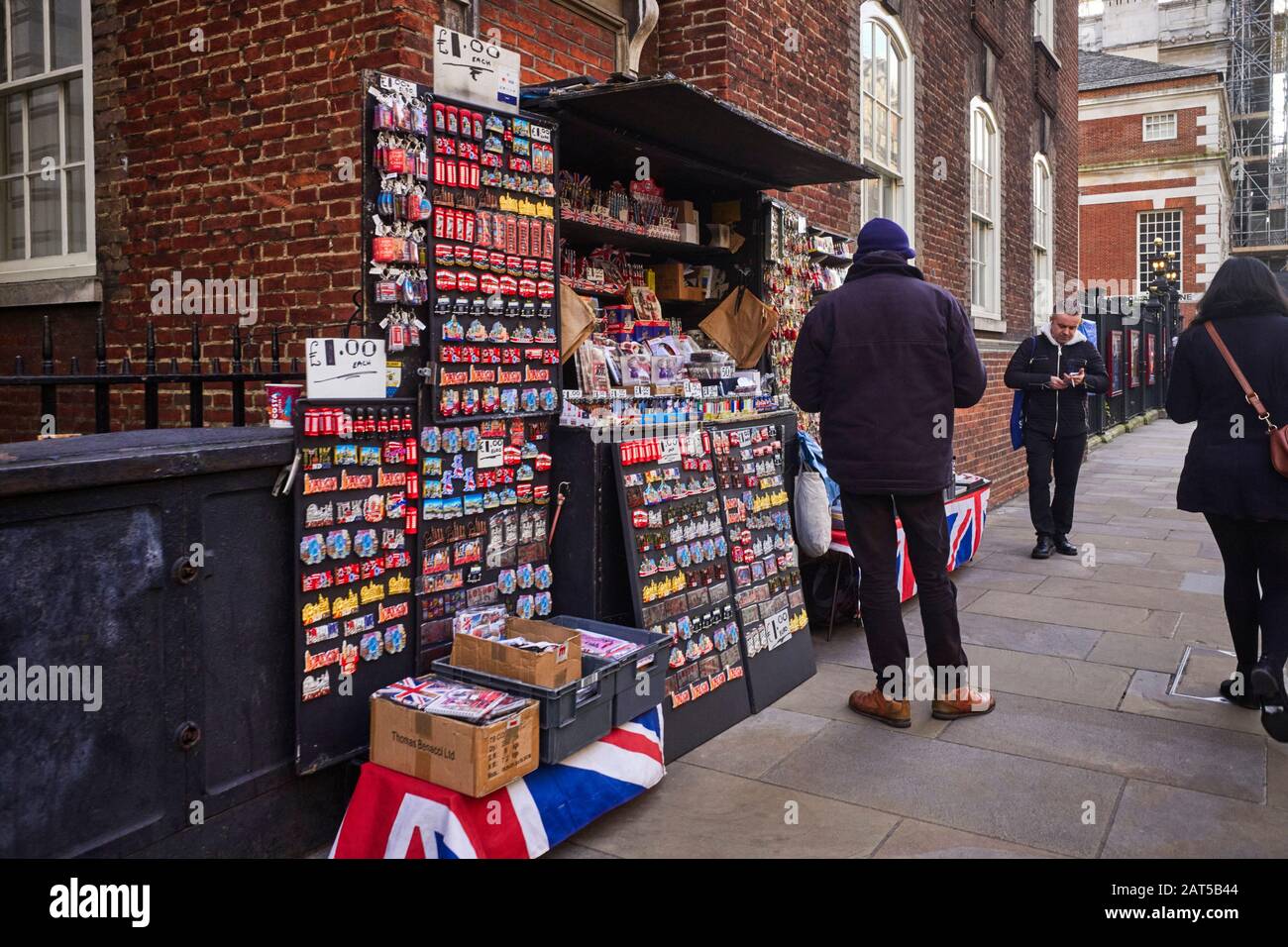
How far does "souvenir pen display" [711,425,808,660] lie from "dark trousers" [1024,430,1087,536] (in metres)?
3.94

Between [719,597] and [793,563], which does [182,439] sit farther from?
[793,563]

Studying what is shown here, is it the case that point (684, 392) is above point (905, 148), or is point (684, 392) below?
below

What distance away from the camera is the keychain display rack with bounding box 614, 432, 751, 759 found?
4.54m

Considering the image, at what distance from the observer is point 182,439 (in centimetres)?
352

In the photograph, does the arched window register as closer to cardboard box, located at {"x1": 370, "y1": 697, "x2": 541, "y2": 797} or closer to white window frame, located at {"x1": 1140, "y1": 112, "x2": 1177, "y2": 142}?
cardboard box, located at {"x1": 370, "y1": 697, "x2": 541, "y2": 797}

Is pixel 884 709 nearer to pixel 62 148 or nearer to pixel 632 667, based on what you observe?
pixel 632 667

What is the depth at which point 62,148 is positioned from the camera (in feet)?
20.5

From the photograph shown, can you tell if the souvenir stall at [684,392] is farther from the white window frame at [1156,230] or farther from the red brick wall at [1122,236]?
the white window frame at [1156,230]

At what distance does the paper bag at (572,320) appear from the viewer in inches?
190

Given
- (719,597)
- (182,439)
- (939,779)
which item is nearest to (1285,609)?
(939,779)

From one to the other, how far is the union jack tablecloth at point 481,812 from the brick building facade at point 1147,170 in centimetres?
4462

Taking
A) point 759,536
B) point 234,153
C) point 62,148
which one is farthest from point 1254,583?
point 62,148

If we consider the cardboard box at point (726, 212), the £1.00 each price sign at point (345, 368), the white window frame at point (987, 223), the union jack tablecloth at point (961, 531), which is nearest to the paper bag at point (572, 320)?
the £1.00 each price sign at point (345, 368)

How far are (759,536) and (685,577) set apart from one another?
0.78 meters
